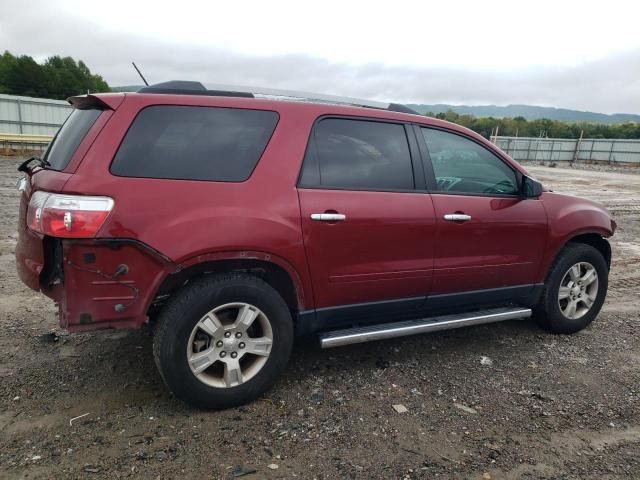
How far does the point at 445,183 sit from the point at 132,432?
8.79 ft

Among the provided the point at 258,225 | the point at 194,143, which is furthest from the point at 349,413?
the point at 194,143

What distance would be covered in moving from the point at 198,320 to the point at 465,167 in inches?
93.0

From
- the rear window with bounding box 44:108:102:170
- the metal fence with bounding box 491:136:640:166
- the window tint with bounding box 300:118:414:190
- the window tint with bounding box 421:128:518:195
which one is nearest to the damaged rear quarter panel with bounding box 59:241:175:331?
the rear window with bounding box 44:108:102:170

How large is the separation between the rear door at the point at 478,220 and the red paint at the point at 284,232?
11 mm

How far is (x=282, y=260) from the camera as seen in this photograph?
310 centimetres

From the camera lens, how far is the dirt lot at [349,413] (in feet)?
8.61

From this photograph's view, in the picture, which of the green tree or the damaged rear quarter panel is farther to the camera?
the green tree

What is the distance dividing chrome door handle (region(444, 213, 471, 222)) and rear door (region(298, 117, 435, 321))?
0.16 m

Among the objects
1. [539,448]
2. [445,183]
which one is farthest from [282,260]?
[539,448]

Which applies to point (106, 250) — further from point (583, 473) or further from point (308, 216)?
point (583, 473)

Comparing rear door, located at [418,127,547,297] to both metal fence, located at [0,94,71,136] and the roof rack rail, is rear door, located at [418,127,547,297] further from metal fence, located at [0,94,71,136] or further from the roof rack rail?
metal fence, located at [0,94,71,136]

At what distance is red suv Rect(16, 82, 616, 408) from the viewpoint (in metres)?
2.75

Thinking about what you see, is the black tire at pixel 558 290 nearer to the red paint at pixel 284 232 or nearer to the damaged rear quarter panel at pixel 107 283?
the red paint at pixel 284 232

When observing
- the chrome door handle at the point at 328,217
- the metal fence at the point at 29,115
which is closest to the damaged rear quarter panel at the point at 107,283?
the chrome door handle at the point at 328,217
